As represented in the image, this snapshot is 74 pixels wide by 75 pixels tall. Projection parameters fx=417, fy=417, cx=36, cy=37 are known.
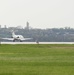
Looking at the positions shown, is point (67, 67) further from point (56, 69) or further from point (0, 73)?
point (0, 73)

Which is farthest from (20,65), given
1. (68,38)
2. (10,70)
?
(68,38)

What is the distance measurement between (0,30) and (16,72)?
171 metres

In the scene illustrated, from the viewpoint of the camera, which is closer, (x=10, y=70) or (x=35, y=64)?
(x=10, y=70)

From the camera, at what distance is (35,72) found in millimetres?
27969

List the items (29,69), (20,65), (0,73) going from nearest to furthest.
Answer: (0,73)
(29,69)
(20,65)

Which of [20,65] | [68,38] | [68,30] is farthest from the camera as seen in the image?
[68,30]

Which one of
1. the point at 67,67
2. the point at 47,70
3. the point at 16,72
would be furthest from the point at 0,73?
the point at 67,67

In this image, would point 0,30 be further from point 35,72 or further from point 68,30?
point 35,72

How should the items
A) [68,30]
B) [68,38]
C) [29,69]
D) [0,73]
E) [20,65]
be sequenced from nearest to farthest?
1. [0,73]
2. [29,69]
3. [20,65]
4. [68,38]
5. [68,30]

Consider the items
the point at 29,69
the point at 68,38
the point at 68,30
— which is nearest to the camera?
the point at 29,69

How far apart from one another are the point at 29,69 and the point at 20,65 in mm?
2867

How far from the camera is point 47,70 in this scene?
29.1 m

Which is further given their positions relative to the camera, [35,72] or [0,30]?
[0,30]

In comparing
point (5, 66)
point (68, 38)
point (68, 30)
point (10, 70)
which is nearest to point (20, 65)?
point (5, 66)
